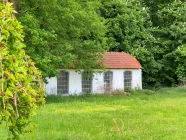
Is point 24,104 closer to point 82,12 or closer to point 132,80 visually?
point 82,12

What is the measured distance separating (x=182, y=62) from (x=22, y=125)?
88.3 ft

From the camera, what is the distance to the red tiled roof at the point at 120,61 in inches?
1078

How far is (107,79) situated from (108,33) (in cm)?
437

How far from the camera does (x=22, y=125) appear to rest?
386 centimetres

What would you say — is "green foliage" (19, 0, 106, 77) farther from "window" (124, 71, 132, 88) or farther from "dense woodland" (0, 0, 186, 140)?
"window" (124, 71, 132, 88)

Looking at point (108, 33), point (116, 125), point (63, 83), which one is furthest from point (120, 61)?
point (116, 125)

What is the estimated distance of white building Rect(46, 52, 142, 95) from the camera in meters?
25.6

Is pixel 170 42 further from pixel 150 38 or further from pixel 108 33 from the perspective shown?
pixel 108 33

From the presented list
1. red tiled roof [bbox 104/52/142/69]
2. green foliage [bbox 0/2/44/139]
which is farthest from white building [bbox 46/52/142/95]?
green foliage [bbox 0/2/44/139]

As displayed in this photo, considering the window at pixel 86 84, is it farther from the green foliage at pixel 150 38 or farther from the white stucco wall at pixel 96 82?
the green foliage at pixel 150 38

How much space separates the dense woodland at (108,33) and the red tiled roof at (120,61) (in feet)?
3.03

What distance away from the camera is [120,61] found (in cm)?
2788

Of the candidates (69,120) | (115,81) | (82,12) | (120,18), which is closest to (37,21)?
(82,12)

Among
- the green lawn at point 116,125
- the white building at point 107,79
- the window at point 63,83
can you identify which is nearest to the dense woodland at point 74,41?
the white building at point 107,79
